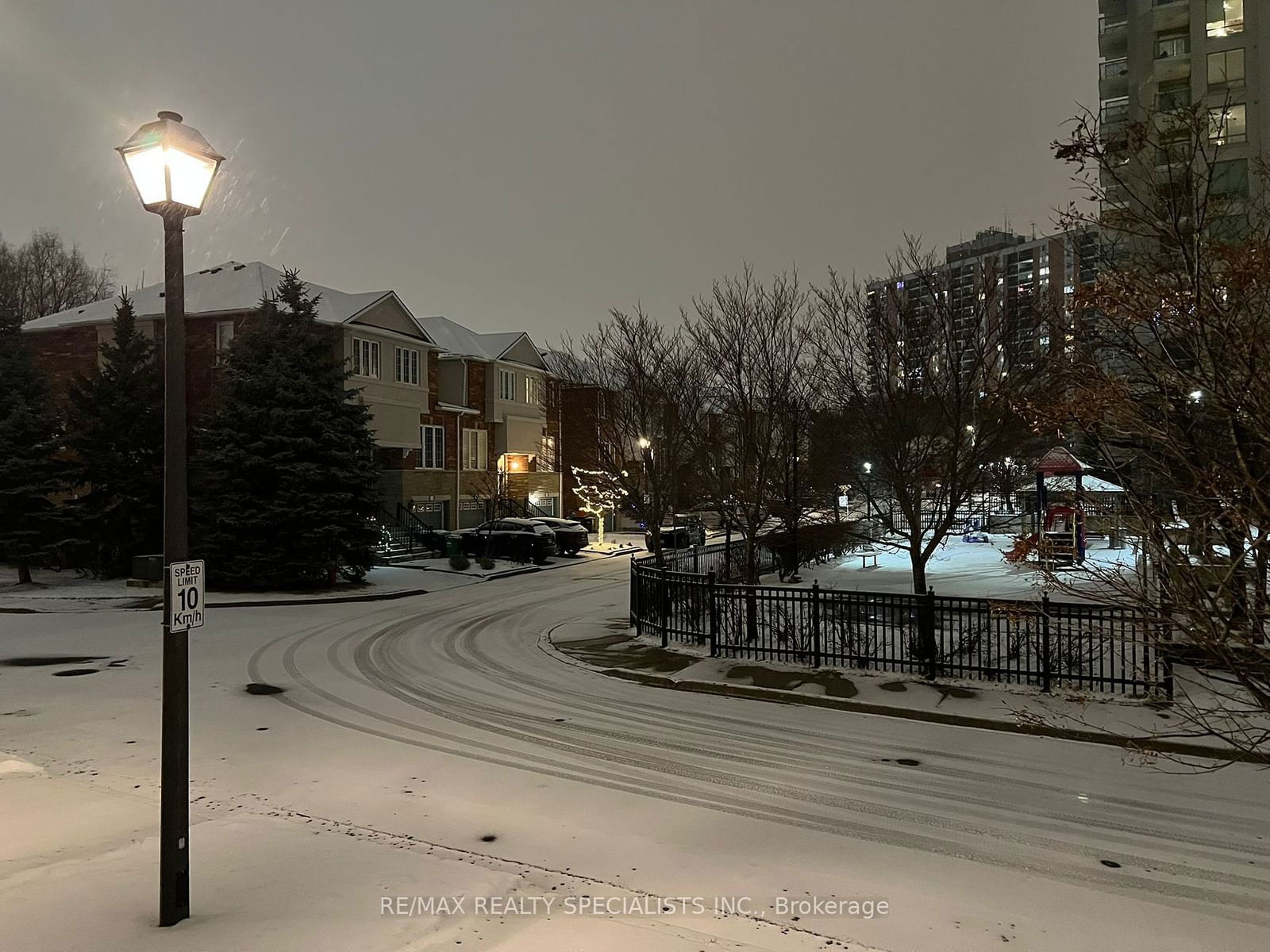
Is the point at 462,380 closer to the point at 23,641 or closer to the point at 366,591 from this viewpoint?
the point at 366,591

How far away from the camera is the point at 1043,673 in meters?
10.6

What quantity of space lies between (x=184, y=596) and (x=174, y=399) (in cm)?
122

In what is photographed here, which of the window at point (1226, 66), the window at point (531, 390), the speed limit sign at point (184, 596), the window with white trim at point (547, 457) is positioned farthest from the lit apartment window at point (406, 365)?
the window at point (1226, 66)

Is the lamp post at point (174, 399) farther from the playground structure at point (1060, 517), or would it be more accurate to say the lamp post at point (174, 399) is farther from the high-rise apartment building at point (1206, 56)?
the high-rise apartment building at point (1206, 56)

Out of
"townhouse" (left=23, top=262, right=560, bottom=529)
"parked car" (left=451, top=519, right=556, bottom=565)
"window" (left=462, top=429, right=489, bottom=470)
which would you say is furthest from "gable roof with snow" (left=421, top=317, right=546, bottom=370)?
"parked car" (left=451, top=519, right=556, bottom=565)

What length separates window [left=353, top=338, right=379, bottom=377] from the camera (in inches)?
1249

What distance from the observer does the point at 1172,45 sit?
53688mm

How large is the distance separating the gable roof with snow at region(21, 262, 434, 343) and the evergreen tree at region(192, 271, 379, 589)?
7354 millimetres

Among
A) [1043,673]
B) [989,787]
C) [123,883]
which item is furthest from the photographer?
[1043,673]

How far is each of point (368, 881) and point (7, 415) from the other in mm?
26029

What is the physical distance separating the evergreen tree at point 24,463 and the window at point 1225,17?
215 ft

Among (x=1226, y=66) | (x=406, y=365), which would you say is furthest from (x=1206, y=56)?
(x=406, y=365)

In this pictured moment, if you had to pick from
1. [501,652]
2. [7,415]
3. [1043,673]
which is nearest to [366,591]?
[501,652]

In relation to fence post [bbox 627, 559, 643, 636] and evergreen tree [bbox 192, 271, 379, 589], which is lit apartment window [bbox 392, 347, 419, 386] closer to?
evergreen tree [bbox 192, 271, 379, 589]
